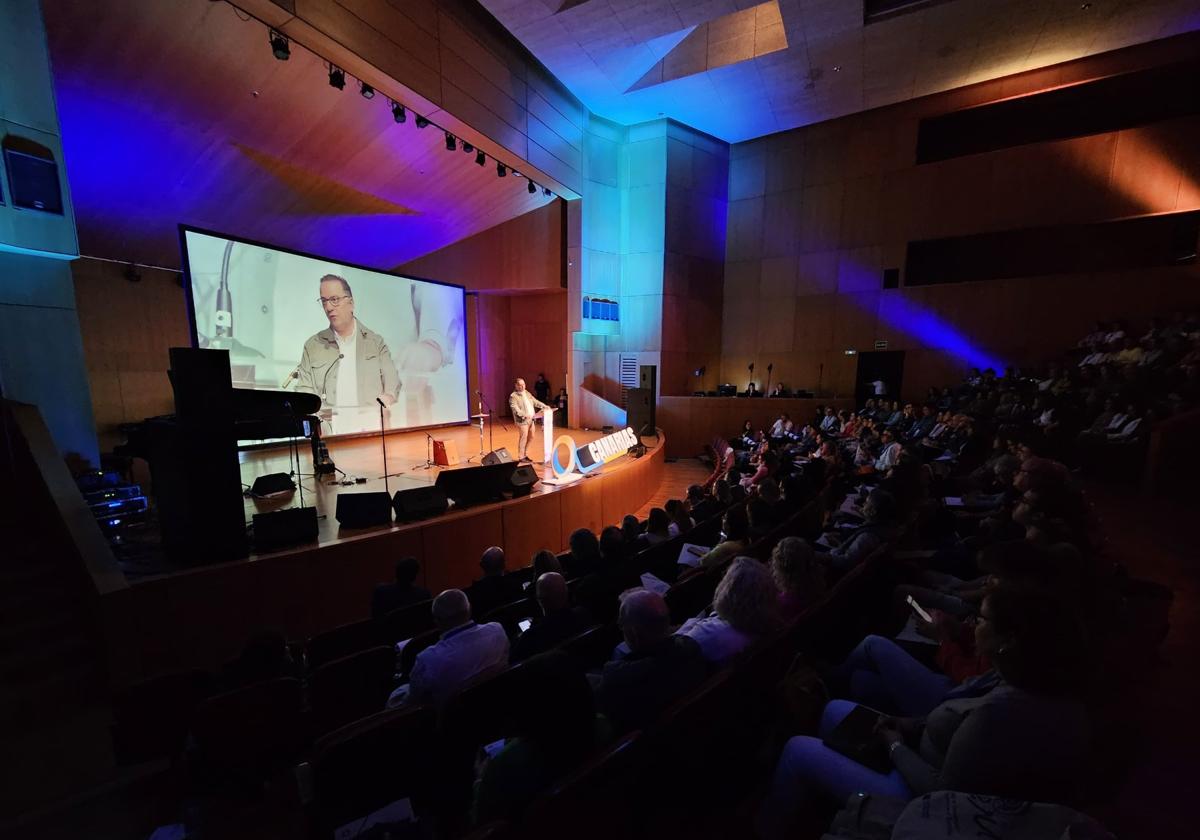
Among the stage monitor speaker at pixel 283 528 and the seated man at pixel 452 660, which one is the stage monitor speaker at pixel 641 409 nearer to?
the stage monitor speaker at pixel 283 528

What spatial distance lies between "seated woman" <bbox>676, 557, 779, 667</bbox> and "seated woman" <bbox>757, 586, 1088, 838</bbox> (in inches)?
26.2

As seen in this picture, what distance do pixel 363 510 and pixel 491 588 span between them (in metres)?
1.85

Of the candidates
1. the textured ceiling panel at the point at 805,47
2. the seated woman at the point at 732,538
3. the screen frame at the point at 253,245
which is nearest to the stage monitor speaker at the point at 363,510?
the screen frame at the point at 253,245

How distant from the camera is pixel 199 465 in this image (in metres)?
3.52

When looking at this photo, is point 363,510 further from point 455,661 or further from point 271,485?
point 455,661

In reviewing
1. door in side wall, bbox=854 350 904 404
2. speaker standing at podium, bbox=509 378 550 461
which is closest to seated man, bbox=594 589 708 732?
speaker standing at podium, bbox=509 378 550 461

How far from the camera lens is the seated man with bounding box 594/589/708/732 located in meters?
1.82

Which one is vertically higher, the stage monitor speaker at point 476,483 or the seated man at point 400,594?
the stage monitor speaker at point 476,483

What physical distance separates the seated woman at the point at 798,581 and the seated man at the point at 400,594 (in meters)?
2.20

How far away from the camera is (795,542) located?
257cm

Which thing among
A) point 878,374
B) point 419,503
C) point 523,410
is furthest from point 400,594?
point 878,374

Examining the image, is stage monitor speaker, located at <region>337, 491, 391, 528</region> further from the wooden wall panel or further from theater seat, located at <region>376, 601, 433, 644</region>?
the wooden wall panel

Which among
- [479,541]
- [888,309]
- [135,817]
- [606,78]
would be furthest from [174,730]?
[888,309]

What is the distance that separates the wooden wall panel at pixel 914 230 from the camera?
31.4 feet
